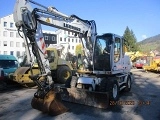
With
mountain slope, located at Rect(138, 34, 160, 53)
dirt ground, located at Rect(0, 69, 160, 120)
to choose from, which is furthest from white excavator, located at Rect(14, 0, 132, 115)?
mountain slope, located at Rect(138, 34, 160, 53)

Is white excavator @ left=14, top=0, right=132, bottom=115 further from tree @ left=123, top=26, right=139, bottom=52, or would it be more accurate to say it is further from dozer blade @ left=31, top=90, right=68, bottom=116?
tree @ left=123, top=26, right=139, bottom=52

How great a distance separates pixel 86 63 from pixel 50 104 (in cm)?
351

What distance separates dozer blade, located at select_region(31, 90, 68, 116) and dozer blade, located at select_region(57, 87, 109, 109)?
3.56 ft

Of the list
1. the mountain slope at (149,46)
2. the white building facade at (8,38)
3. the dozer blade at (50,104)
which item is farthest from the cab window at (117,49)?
the mountain slope at (149,46)

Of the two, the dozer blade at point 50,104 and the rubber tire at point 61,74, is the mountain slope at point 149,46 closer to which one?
the rubber tire at point 61,74

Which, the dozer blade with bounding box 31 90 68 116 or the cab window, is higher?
the cab window

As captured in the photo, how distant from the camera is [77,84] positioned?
8.77 metres

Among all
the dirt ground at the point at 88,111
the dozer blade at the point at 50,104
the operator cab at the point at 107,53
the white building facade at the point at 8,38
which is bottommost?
the dirt ground at the point at 88,111

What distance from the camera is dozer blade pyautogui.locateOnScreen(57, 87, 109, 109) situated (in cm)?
751

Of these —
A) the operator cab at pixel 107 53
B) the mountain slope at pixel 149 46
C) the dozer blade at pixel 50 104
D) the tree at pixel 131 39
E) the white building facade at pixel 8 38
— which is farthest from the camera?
the mountain slope at pixel 149 46

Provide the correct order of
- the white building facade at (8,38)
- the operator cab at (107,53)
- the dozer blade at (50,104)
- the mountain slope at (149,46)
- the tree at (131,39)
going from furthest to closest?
1. the mountain slope at (149,46)
2. the tree at (131,39)
3. the white building facade at (8,38)
4. the operator cab at (107,53)
5. the dozer blade at (50,104)

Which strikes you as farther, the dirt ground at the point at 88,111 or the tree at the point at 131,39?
the tree at the point at 131,39

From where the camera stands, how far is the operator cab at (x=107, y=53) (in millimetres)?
8922

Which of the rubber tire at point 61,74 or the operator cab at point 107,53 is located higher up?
the operator cab at point 107,53
